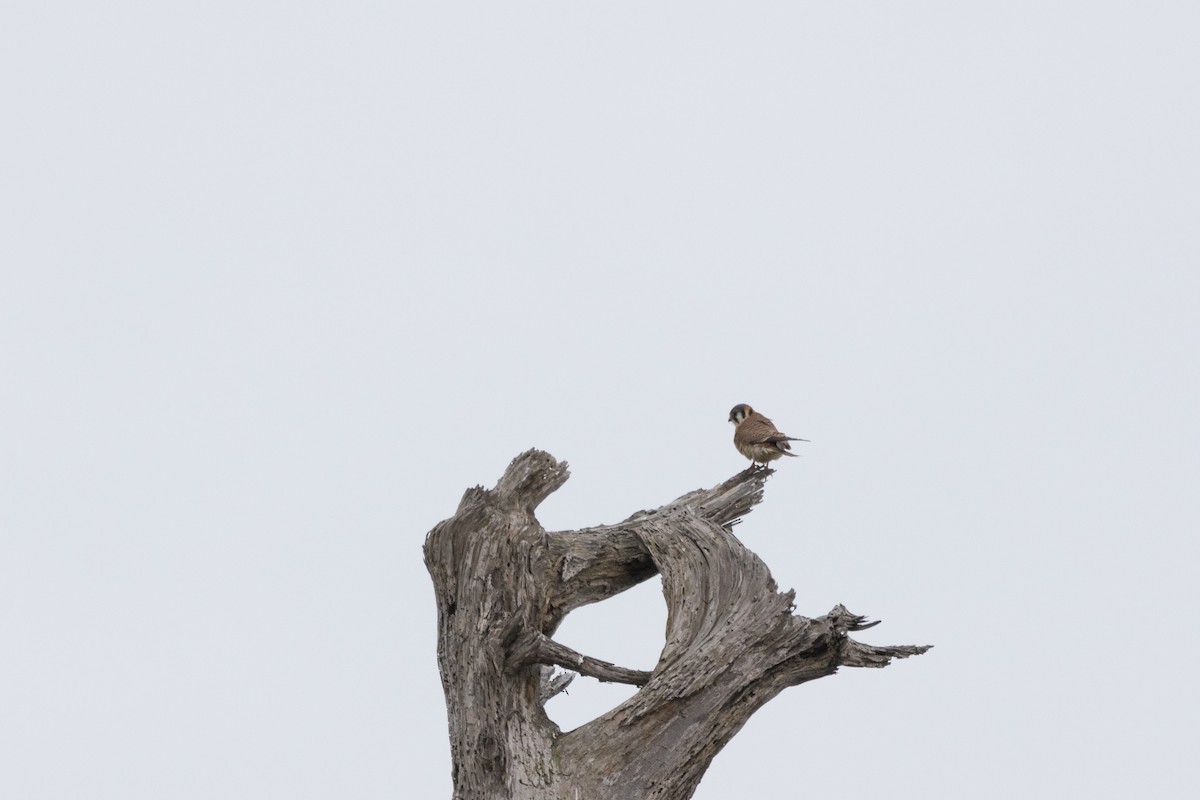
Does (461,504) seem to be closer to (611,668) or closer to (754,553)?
(611,668)

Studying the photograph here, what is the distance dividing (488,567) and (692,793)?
7.44 ft

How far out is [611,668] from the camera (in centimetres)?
917

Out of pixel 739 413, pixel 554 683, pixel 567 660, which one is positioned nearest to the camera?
pixel 567 660

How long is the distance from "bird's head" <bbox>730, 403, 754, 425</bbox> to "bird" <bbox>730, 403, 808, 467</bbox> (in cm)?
9

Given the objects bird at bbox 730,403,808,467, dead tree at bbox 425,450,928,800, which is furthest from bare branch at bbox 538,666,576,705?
bird at bbox 730,403,808,467

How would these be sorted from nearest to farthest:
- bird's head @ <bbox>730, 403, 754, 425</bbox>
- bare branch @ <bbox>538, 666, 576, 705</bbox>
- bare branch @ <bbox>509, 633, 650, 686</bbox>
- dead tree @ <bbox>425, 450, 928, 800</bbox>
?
dead tree @ <bbox>425, 450, 928, 800</bbox>
bare branch @ <bbox>509, 633, 650, 686</bbox>
bare branch @ <bbox>538, 666, 576, 705</bbox>
bird's head @ <bbox>730, 403, 754, 425</bbox>

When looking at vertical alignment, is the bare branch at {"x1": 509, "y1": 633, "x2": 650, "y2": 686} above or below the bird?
below

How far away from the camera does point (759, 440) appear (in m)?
11.2

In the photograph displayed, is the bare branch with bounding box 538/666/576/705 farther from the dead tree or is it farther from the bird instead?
the bird

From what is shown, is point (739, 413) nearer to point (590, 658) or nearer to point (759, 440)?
point (759, 440)

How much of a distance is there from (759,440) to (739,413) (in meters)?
0.91

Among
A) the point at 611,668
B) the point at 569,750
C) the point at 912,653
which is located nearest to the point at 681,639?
the point at 611,668

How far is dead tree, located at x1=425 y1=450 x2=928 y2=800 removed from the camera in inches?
343

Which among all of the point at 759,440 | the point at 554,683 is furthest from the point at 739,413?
the point at 554,683
